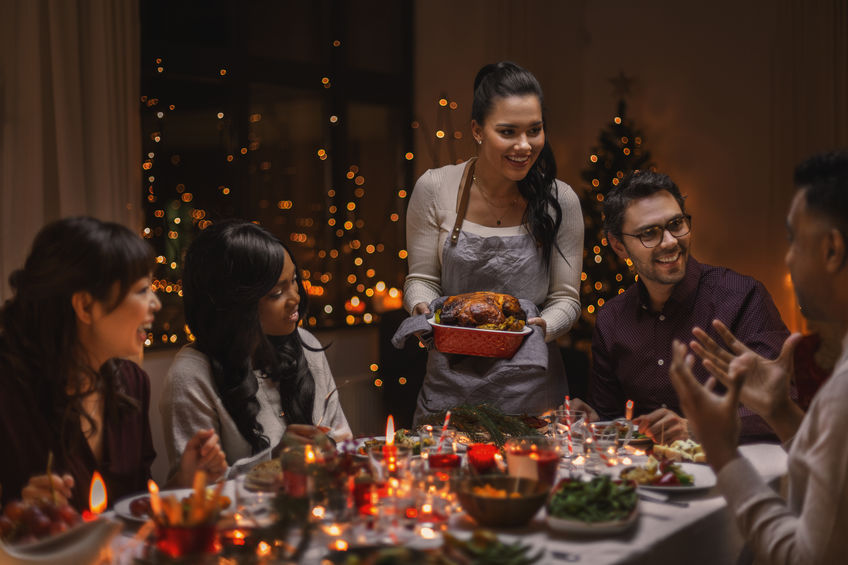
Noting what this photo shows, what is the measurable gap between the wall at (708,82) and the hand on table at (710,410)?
170 inches

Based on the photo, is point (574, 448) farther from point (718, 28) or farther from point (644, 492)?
point (718, 28)

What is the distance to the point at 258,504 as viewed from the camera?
1633 mm

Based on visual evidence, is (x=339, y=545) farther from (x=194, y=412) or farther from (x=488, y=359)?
(x=488, y=359)

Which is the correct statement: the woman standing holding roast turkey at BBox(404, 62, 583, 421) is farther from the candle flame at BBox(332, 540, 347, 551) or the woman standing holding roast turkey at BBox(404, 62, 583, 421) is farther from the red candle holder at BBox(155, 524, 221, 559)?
the red candle holder at BBox(155, 524, 221, 559)

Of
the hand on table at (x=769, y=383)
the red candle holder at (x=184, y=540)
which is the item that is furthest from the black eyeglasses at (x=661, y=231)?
the red candle holder at (x=184, y=540)

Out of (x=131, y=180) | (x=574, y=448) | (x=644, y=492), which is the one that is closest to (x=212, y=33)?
(x=131, y=180)

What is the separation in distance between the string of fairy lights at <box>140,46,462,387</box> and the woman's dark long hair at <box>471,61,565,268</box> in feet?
6.90

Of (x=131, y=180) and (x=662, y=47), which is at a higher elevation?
(x=662, y=47)

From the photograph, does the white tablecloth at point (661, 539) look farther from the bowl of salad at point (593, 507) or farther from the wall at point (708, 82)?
the wall at point (708, 82)

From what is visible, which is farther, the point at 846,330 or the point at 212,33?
the point at 212,33

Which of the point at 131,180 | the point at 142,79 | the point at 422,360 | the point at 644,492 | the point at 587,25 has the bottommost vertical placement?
the point at 422,360

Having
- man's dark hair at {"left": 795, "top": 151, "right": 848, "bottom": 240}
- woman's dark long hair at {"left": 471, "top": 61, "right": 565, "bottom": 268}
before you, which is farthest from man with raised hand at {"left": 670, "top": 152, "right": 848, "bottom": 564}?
woman's dark long hair at {"left": 471, "top": 61, "right": 565, "bottom": 268}

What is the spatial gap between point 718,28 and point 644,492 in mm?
5134

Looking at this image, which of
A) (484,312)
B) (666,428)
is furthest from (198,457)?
(666,428)
